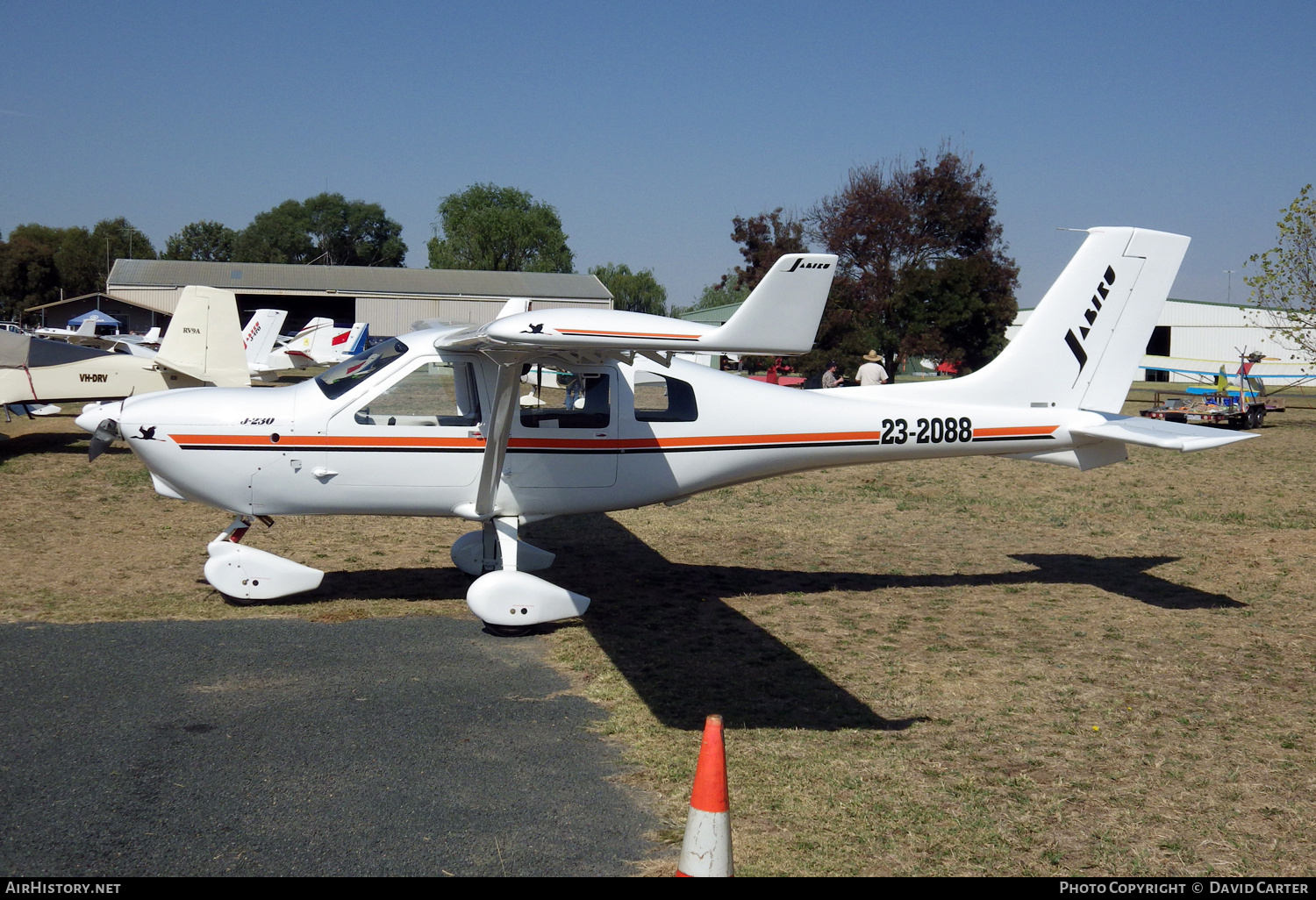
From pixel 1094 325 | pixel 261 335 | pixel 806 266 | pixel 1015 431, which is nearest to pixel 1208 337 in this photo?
pixel 261 335

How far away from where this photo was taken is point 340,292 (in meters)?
60.4

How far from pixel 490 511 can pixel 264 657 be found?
192 centimetres

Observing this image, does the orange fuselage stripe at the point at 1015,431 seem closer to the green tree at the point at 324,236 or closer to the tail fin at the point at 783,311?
the tail fin at the point at 783,311

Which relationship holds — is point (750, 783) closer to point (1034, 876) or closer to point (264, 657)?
point (1034, 876)

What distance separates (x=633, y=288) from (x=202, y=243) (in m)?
50.7

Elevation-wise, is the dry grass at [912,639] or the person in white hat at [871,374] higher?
the person in white hat at [871,374]

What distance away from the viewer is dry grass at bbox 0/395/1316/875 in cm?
421

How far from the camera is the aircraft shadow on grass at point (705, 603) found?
5664 mm

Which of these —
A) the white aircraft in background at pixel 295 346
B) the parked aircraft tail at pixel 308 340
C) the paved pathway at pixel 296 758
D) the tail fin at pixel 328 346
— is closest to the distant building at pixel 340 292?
the tail fin at pixel 328 346

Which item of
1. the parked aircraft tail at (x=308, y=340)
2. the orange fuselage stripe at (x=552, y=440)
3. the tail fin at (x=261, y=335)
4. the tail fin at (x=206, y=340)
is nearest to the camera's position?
the orange fuselage stripe at (x=552, y=440)

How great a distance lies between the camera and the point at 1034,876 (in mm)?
3715

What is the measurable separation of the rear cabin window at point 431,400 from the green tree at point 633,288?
8896cm

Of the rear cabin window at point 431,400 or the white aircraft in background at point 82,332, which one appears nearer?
the rear cabin window at point 431,400

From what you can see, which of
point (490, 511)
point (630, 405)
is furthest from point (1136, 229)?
point (490, 511)
